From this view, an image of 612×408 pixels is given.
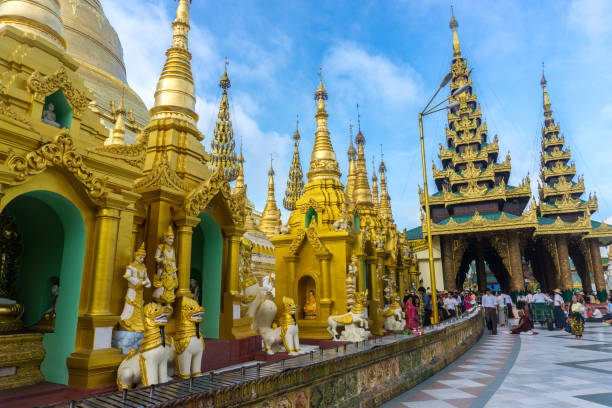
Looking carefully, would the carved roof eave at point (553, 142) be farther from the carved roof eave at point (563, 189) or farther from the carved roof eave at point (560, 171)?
the carved roof eave at point (563, 189)

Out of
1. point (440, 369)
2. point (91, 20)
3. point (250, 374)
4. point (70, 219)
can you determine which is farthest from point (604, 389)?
point (91, 20)

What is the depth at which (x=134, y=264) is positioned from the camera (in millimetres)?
5281

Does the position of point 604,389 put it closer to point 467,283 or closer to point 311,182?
point 311,182

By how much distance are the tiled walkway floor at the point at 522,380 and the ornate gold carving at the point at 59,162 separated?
16.6 ft

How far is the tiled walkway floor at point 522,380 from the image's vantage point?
19.0 ft

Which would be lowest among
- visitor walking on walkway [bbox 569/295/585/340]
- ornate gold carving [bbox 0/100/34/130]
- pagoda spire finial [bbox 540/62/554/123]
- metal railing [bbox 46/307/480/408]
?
visitor walking on walkway [bbox 569/295/585/340]

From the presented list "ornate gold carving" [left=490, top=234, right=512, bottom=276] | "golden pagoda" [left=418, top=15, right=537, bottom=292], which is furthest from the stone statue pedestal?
"ornate gold carving" [left=490, top=234, right=512, bottom=276]

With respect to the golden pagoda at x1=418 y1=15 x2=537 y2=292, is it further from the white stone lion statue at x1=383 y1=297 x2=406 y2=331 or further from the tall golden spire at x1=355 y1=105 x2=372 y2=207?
the white stone lion statue at x1=383 y1=297 x2=406 y2=331

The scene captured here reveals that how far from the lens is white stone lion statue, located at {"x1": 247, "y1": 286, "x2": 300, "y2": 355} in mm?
7714

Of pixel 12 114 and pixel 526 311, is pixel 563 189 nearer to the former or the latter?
pixel 526 311

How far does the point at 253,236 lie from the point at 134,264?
20.0 m

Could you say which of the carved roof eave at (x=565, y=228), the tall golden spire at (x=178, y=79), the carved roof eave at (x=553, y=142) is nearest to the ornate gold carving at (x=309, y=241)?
the tall golden spire at (x=178, y=79)

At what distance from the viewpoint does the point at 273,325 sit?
26.8 feet

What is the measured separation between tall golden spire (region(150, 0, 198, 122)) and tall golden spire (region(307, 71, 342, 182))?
5.68 metres
